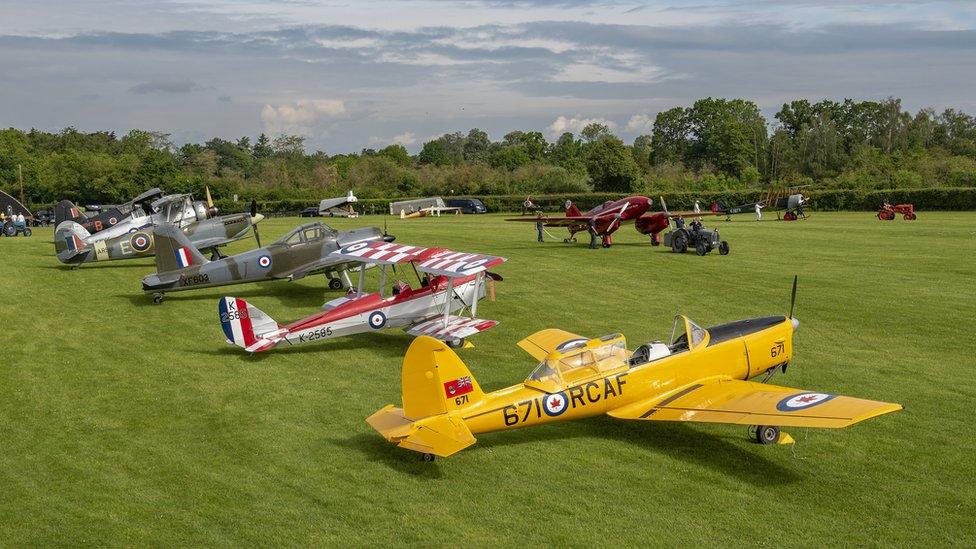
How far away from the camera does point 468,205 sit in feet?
220

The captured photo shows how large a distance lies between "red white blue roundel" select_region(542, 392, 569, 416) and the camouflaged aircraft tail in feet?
43.4

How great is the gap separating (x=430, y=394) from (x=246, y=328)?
18.8ft

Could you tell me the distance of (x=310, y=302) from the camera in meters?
20.6

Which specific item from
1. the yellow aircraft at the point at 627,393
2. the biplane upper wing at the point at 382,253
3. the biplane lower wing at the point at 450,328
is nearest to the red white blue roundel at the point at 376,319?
the biplane lower wing at the point at 450,328

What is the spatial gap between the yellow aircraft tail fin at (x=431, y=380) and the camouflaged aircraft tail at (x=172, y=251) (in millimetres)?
12628

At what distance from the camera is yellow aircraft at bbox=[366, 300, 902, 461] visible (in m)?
9.00

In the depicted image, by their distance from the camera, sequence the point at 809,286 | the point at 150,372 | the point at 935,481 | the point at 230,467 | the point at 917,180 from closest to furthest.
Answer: the point at 935,481 → the point at 230,467 → the point at 150,372 → the point at 809,286 → the point at 917,180

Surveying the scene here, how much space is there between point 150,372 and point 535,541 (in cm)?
879

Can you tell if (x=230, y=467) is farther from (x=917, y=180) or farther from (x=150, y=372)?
(x=917, y=180)

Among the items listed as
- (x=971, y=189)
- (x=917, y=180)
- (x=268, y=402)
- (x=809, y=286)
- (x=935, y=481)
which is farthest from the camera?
(x=917, y=180)

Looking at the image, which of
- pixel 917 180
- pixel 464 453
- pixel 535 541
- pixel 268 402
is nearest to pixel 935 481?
pixel 535 541

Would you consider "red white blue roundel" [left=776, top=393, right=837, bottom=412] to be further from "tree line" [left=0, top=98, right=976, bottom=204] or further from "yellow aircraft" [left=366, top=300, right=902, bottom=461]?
"tree line" [left=0, top=98, right=976, bottom=204]

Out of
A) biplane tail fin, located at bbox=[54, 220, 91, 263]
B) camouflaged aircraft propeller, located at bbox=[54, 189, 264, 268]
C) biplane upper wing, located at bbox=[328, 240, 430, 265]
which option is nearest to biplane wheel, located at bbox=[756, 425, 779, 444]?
biplane upper wing, located at bbox=[328, 240, 430, 265]

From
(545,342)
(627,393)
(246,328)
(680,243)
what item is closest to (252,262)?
(246,328)
